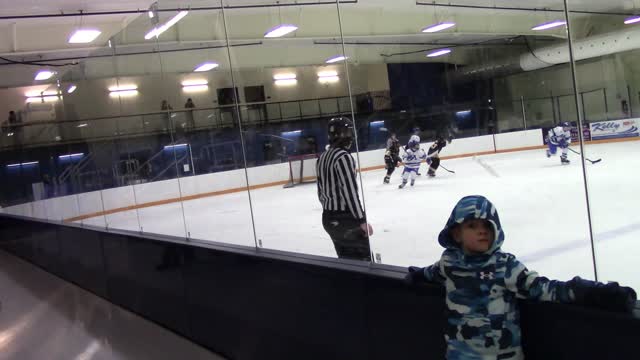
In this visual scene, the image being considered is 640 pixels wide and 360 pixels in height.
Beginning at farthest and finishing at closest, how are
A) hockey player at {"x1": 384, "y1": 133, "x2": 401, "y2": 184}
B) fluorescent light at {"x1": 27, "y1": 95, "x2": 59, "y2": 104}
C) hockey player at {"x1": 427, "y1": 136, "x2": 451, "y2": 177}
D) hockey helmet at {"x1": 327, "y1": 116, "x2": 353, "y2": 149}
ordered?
fluorescent light at {"x1": 27, "y1": 95, "x2": 59, "y2": 104}, hockey player at {"x1": 427, "y1": 136, "x2": 451, "y2": 177}, hockey player at {"x1": 384, "y1": 133, "x2": 401, "y2": 184}, hockey helmet at {"x1": 327, "y1": 116, "x2": 353, "y2": 149}

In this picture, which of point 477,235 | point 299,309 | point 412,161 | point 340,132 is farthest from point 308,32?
point 412,161

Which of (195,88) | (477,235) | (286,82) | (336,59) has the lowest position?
(477,235)

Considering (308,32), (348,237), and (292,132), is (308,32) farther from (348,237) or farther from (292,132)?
(348,237)

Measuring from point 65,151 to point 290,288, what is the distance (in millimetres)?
5848

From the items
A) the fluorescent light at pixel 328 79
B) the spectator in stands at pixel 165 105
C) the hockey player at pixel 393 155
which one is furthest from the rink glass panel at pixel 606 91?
the spectator in stands at pixel 165 105

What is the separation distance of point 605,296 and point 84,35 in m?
8.86

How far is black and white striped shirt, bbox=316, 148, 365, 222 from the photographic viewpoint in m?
2.55

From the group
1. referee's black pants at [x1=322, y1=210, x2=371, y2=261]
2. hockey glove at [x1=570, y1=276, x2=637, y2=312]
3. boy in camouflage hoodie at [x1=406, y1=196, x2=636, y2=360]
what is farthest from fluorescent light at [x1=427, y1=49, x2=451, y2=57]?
hockey glove at [x1=570, y1=276, x2=637, y2=312]

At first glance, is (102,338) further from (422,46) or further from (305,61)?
(422,46)

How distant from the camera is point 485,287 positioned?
1.43 metres

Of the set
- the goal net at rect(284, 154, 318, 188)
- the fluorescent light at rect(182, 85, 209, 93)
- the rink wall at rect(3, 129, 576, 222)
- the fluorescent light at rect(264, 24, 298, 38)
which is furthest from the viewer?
the fluorescent light at rect(264, 24, 298, 38)

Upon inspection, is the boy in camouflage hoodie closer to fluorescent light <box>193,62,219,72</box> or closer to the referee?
the referee

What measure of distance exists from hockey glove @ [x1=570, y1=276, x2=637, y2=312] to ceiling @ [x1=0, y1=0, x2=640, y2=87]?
762 millimetres

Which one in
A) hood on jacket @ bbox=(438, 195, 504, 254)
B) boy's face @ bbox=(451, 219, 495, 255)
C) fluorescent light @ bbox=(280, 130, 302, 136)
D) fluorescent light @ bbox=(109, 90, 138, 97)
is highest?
fluorescent light @ bbox=(109, 90, 138, 97)
